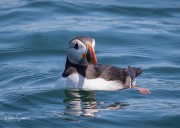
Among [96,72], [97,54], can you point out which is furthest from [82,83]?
[97,54]

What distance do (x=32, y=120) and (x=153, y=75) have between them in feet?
12.2

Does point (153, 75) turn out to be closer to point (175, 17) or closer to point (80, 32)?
point (80, 32)

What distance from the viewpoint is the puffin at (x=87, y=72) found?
1224 cm

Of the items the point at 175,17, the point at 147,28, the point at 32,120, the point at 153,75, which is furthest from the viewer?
the point at 175,17

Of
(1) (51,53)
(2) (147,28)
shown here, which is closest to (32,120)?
(1) (51,53)

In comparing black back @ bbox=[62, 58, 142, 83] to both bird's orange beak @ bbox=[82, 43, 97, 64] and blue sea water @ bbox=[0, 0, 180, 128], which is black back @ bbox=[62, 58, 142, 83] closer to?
bird's orange beak @ bbox=[82, 43, 97, 64]

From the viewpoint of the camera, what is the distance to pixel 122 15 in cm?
2020

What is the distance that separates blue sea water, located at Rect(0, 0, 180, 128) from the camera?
1107 cm

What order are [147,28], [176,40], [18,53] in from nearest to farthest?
[18,53] → [176,40] → [147,28]

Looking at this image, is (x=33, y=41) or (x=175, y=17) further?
(x=175, y=17)

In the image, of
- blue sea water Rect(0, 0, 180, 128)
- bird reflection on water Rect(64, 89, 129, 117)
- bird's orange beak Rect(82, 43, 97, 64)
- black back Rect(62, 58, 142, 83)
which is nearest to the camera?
blue sea water Rect(0, 0, 180, 128)

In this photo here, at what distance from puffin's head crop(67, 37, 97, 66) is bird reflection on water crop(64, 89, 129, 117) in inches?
20.6

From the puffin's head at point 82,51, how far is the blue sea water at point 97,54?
0.55 metres

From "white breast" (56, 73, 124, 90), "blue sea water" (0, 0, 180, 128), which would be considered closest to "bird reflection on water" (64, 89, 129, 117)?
"blue sea water" (0, 0, 180, 128)
